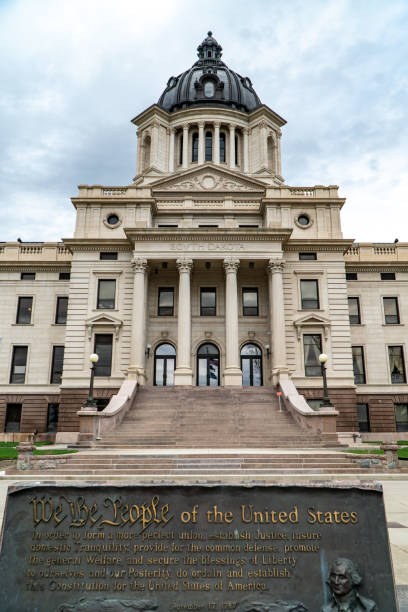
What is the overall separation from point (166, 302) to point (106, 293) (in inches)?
187

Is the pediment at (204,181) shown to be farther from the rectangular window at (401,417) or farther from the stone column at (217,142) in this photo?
the rectangular window at (401,417)

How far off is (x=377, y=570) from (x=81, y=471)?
45.1 feet

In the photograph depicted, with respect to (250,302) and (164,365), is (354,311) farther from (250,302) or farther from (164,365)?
(164,365)

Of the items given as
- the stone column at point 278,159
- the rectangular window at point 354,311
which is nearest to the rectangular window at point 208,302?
the rectangular window at point 354,311

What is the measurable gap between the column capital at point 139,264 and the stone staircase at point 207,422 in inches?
347

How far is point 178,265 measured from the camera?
34.2 meters

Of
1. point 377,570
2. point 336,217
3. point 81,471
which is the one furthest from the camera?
point 336,217

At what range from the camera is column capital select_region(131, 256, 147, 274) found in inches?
1341

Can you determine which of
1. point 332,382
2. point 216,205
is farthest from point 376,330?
point 216,205

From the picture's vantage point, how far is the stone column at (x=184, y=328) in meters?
31.6

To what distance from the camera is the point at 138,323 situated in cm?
3309

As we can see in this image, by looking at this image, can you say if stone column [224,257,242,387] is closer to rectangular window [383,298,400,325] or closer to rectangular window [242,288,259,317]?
rectangular window [242,288,259,317]

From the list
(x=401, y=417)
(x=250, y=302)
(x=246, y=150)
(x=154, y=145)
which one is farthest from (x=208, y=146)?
(x=401, y=417)

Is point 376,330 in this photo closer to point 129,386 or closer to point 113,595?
point 129,386
